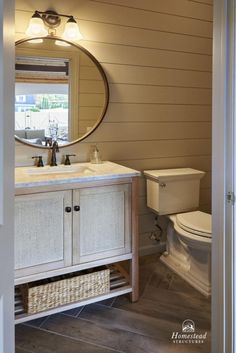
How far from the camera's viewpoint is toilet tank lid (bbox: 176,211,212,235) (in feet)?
8.06

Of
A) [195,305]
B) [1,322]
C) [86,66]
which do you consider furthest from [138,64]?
[1,322]

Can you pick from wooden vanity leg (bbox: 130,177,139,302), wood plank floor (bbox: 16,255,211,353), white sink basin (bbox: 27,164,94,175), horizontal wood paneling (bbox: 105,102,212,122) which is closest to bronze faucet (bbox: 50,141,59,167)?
white sink basin (bbox: 27,164,94,175)

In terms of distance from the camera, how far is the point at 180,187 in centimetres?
290

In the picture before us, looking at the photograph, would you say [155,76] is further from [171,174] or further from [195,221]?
[195,221]

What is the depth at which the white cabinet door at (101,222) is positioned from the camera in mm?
2109

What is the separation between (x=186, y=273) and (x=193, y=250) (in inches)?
8.8

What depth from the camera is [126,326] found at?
6.75 feet

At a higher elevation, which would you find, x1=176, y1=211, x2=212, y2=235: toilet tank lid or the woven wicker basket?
x1=176, y1=211, x2=212, y2=235: toilet tank lid

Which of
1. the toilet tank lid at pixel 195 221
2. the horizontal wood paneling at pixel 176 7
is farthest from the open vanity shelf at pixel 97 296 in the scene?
the horizontal wood paneling at pixel 176 7

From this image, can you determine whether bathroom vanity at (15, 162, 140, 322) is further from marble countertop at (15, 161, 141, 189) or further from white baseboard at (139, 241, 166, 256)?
white baseboard at (139, 241, 166, 256)

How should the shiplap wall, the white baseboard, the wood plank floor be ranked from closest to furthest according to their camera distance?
the wood plank floor → the shiplap wall → the white baseboard

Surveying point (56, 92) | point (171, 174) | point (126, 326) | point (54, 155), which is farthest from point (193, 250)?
point (56, 92)

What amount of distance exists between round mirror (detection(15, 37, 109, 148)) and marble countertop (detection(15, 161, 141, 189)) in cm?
23

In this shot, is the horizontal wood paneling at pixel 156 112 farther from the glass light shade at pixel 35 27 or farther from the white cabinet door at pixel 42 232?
the white cabinet door at pixel 42 232
